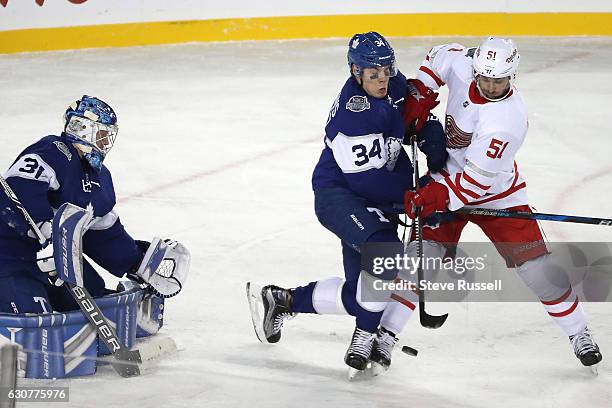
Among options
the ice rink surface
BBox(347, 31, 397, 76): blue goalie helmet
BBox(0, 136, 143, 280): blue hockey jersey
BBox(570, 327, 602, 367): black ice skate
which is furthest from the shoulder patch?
BBox(570, 327, 602, 367): black ice skate

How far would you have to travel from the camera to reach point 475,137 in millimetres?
3268

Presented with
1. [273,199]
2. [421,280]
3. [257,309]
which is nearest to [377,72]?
[421,280]

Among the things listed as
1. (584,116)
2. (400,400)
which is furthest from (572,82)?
(400,400)

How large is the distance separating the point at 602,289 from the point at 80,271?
184cm

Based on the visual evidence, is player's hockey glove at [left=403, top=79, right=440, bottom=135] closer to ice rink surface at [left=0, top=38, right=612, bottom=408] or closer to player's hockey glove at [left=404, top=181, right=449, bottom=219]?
player's hockey glove at [left=404, top=181, right=449, bottom=219]

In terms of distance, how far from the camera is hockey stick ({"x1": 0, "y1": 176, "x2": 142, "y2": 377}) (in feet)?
10.5

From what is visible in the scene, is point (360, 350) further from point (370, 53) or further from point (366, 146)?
point (370, 53)

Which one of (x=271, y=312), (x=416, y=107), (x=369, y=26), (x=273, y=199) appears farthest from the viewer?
(x=369, y=26)

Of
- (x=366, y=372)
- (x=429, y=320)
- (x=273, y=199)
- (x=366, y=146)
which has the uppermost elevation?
(x=366, y=146)

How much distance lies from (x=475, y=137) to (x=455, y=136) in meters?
0.15

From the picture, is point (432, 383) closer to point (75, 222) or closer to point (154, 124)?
point (75, 222)

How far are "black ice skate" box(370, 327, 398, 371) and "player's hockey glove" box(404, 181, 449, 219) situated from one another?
1.24ft

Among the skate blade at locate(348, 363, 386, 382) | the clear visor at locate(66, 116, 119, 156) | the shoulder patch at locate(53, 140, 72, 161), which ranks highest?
the clear visor at locate(66, 116, 119, 156)

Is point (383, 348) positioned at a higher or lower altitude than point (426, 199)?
lower
